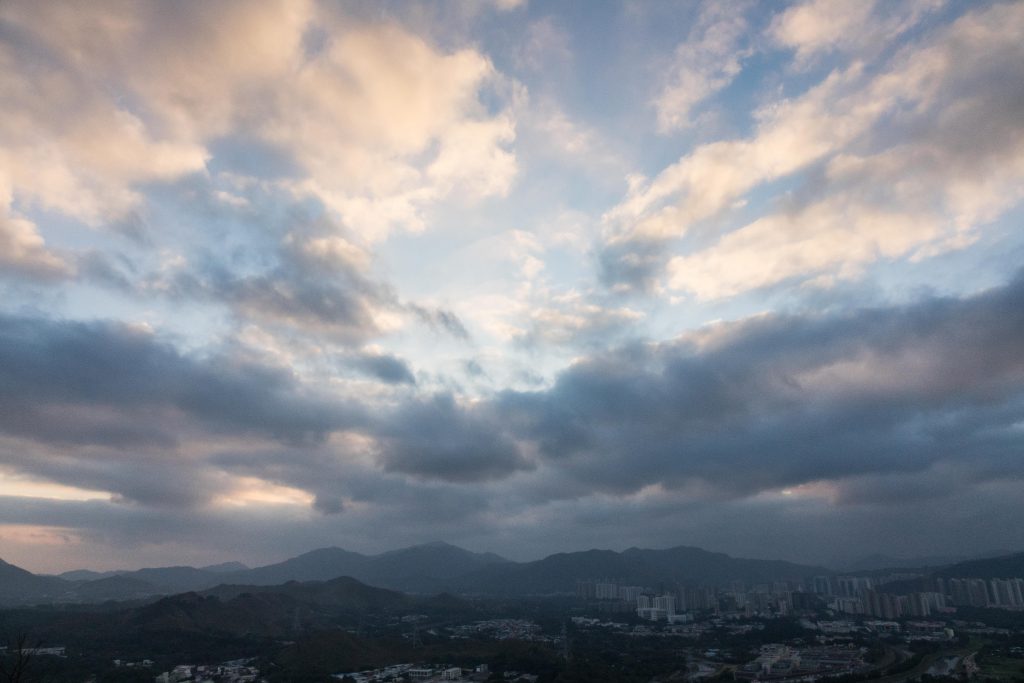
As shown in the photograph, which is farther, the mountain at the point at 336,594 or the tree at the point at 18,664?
the mountain at the point at 336,594

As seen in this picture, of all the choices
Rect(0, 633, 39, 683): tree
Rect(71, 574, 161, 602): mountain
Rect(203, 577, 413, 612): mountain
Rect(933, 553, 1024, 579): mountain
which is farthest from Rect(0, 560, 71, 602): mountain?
Rect(933, 553, 1024, 579): mountain

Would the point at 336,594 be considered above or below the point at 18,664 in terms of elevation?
below

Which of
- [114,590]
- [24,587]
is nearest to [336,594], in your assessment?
[114,590]

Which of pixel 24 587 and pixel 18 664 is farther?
pixel 24 587

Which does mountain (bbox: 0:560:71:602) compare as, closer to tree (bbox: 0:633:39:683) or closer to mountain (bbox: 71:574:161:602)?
mountain (bbox: 71:574:161:602)

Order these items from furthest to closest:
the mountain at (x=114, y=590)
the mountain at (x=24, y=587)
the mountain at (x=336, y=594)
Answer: the mountain at (x=24, y=587)
the mountain at (x=114, y=590)
the mountain at (x=336, y=594)

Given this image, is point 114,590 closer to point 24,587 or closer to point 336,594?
point 24,587

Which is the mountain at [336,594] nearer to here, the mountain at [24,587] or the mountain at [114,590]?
the mountain at [114,590]

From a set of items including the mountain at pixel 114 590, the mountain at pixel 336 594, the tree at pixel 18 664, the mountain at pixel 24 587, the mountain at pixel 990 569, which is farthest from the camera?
the mountain at pixel 24 587

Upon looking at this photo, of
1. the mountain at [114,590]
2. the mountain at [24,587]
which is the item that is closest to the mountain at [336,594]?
the mountain at [114,590]

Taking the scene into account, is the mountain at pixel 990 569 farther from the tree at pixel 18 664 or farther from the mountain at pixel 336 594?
the tree at pixel 18 664

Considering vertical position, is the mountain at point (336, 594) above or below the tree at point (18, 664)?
below
